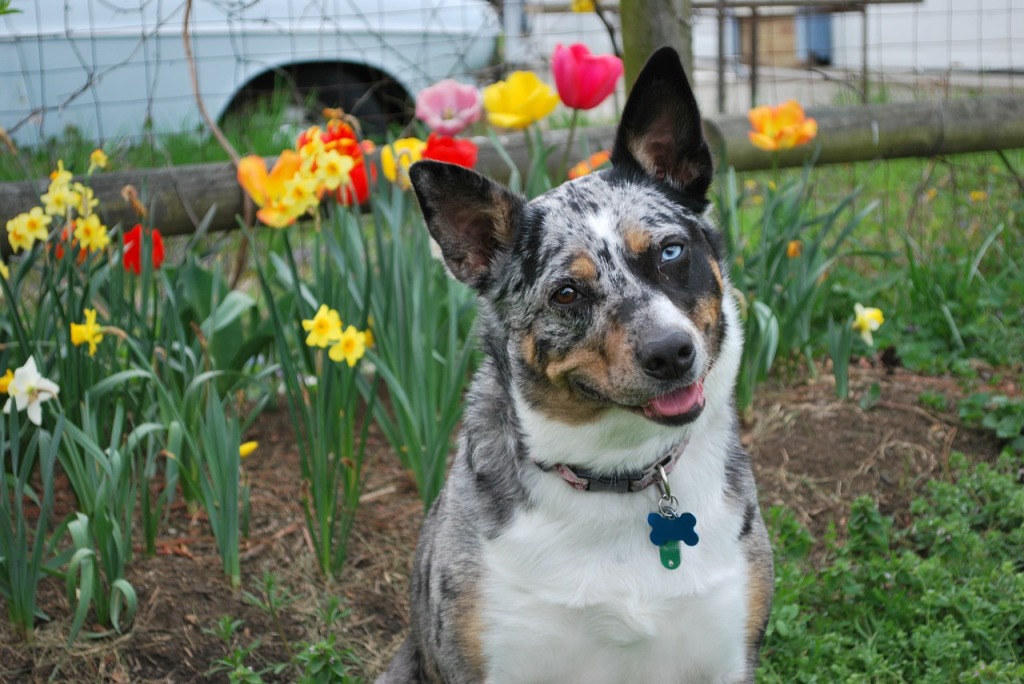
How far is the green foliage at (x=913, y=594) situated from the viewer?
9.46 feet

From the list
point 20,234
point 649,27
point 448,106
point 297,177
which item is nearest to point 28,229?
point 20,234

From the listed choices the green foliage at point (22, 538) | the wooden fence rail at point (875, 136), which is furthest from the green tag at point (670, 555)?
the wooden fence rail at point (875, 136)

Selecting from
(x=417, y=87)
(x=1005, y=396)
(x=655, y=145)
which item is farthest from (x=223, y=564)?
(x=417, y=87)

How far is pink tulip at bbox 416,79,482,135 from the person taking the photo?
3.59 metres

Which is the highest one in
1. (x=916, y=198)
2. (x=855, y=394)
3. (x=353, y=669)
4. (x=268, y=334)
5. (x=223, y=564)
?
(x=916, y=198)

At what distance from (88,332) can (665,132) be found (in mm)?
1602

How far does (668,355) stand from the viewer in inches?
81.3

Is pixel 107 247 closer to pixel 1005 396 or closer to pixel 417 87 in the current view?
pixel 1005 396

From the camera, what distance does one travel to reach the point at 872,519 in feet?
10.8

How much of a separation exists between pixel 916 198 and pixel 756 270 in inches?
51.1

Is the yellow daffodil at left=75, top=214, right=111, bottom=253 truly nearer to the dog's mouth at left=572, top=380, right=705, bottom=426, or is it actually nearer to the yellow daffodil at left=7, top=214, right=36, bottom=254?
the yellow daffodil at left=7, top=214, right=36, bottom=254

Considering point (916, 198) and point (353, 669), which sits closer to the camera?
point (353, 669)

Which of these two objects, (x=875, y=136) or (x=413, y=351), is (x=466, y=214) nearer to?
(x=413, y=351)

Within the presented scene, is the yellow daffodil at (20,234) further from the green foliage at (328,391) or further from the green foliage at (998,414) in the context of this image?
the green foliage at (998,414)
